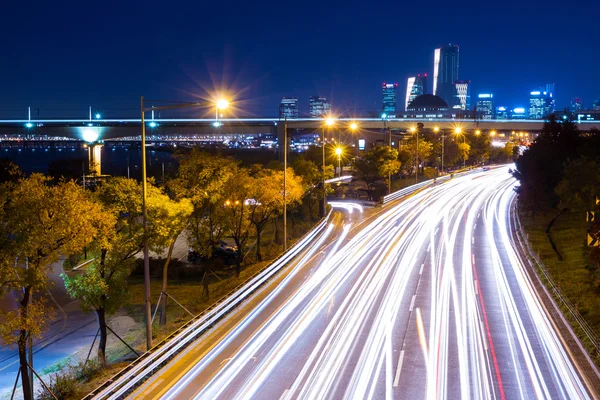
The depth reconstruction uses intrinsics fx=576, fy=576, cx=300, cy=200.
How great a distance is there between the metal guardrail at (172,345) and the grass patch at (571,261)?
11739mm

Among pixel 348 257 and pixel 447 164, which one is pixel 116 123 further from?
pixel 348 257

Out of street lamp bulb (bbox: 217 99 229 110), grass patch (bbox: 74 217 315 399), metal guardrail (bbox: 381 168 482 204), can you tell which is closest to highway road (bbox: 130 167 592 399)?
grass patch (bbox: 74 217 315 399)

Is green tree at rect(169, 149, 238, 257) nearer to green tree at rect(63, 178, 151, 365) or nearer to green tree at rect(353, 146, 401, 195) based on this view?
green tree at rect(63, 178, 151, 365)

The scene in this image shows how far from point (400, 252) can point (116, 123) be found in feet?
305

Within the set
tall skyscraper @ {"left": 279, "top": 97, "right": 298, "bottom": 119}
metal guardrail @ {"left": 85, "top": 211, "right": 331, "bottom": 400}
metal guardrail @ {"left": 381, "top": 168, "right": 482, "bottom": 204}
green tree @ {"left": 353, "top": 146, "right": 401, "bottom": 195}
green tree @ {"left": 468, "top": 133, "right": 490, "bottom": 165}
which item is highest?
tall skyscraper @ {"left": 279, "top": 97, "right": 298, "bottom": 119}

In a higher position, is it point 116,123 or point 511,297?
point 116,123

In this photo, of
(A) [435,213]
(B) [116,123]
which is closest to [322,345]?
(A) [435,213]

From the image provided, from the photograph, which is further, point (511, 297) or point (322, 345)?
point (511, 297)

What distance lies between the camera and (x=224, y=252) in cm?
3984

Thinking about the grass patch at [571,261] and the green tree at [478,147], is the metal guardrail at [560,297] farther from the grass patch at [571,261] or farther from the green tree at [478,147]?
the green tree at [478,147]

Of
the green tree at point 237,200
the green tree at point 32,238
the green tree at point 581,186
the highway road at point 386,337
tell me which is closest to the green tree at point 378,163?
the green tree at point 581,186

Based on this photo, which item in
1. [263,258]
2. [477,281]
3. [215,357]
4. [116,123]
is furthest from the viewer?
[116,123]

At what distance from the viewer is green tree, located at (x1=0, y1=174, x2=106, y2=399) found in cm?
1453

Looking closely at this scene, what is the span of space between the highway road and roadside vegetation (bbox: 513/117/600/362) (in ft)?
6.41
